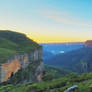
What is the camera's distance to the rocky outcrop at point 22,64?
75.9m

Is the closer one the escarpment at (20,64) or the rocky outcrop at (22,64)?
the rocky outcrop at (22,64)

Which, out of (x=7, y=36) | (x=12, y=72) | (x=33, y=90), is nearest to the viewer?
(x=33, y=90)

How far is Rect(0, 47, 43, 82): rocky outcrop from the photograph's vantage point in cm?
7594

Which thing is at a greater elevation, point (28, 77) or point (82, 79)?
point (82, 79)

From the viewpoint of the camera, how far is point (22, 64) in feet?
314

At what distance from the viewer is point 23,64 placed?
96.8 metres

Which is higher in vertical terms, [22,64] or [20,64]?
[20,64]

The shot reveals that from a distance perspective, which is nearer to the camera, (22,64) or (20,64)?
(20,64)

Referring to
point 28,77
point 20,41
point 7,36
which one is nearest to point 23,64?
point 28,77

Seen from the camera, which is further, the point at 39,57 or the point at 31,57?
the point at 39,57

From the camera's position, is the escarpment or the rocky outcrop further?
the escarpment

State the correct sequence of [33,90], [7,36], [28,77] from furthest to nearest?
1. [7,36]
2. [28,77]
3. [33,90]

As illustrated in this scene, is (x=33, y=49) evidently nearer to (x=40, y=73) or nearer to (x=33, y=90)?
(x=40, y=73)

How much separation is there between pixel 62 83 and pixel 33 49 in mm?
80954
